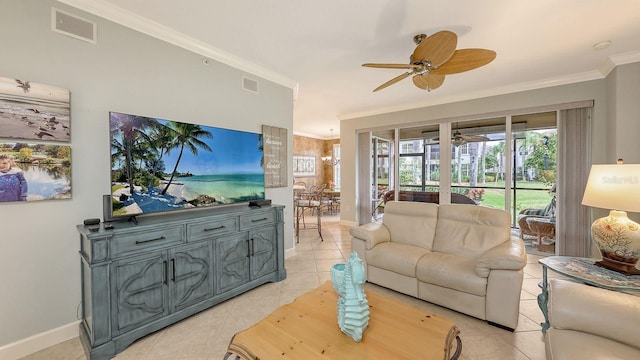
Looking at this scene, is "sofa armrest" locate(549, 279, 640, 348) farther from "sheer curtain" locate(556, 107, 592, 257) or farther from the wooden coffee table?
"sheer curtain" locate(556, 107, 592, 257)

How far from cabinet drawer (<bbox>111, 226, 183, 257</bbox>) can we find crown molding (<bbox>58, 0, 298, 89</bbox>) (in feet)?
6.20

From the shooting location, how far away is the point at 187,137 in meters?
2.54

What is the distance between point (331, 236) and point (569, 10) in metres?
4.47

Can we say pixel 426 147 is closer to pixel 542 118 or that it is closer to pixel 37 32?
pixel 542 118

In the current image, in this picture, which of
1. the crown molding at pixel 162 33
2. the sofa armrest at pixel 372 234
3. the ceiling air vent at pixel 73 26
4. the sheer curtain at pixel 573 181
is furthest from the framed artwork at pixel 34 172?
the sheer curtain at pixel 573 181

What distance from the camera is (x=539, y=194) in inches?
167

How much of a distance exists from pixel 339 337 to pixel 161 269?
1.61 meters

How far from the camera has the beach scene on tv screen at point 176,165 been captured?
7.07 feet

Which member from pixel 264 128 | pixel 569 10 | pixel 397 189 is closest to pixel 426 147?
pixel 397 189

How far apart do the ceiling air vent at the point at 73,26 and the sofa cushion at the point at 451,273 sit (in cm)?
362

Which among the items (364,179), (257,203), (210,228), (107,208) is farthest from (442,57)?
(364,179)

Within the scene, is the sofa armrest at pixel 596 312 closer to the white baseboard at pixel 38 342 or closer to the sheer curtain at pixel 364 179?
the white baseboard at pixel 38 342

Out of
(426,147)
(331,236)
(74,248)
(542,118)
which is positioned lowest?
(331,236)

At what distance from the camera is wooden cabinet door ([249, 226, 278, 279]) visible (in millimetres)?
2844
